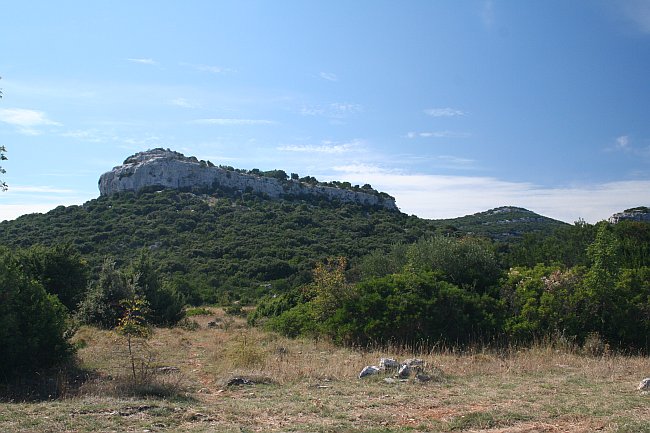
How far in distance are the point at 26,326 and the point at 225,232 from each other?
139 ft

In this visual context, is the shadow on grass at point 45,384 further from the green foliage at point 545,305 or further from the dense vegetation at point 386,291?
the green foliage at point 545,305

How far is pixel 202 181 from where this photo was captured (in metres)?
69.8

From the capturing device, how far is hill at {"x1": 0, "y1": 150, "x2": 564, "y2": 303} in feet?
136

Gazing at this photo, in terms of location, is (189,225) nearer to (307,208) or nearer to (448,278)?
(307,208)

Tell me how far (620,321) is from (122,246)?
136 ft

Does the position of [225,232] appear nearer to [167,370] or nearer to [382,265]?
[382,265]

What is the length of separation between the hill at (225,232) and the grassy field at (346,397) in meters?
25.5

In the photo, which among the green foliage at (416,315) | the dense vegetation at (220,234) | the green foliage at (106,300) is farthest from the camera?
the dense vegetation at (220,234)

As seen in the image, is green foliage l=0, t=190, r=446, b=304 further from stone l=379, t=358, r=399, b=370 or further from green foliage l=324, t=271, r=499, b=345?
stone l=379, t=358, r=399, b=370

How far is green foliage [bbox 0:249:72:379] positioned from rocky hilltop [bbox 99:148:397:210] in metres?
59.3

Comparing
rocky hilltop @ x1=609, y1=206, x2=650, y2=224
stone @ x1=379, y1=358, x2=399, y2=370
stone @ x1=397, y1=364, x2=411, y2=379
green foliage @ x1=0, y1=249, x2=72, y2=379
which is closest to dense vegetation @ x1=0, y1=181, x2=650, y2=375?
green foliage @ x1=0, y1=249, x2=72, y2=379

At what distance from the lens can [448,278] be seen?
1590cm

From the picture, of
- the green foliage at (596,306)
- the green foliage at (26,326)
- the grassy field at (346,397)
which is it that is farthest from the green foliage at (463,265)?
the green foliage at (26,326)

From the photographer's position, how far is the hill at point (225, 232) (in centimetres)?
4131
